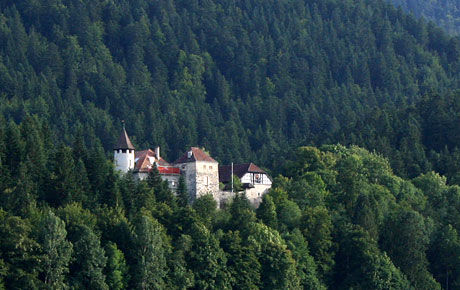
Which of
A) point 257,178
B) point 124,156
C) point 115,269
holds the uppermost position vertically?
point 124,156

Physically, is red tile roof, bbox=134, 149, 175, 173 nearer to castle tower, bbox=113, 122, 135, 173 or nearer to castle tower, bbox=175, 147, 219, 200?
castle tower, bbox=113, 122, 135, 173

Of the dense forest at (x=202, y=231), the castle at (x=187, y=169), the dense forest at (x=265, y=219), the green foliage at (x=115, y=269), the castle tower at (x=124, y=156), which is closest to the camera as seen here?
the dense forest at (x=202, y=231)

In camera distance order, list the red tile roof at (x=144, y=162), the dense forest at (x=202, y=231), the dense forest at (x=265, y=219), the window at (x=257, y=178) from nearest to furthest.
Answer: the dense forest at (x=202, y=231), the dense forest at (x=265, y=219), the red tile roof at (x=144, y=162), the window at (x=257, y=178)

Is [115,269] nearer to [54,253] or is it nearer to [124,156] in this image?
[54,253]

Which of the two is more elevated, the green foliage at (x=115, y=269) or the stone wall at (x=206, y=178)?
the stone wall at (x=206, y=178)

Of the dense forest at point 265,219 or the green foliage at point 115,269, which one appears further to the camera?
the green foliage at point 115,269

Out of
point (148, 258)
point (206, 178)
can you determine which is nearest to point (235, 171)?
point (206, 178)

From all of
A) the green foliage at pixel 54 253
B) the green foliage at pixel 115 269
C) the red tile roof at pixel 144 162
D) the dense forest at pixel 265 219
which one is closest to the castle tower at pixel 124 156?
the red tile roof at pixel 144 162

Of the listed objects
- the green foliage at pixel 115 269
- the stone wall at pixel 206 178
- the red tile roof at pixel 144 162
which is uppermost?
the red tile roof at pixel 144 162

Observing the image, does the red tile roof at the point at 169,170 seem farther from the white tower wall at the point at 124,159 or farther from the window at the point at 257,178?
the window at the point at 257,178

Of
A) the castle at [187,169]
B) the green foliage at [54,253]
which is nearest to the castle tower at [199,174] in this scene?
the castle at [187,169]
